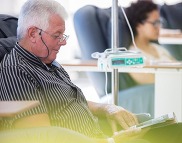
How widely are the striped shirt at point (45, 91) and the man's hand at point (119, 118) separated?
69 mm

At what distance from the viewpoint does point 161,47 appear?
371 centimetres

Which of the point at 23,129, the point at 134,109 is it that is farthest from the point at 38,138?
the point at 134,109

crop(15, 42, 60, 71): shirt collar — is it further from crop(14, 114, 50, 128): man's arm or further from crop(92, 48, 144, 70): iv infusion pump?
crop(92, 48, 144, 70): iv infusion pump

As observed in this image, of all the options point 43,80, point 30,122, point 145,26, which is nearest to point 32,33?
point 43,80

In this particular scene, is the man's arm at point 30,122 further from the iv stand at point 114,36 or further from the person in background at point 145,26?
the person in background at point 145,26

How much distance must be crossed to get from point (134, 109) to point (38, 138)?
1.90 m

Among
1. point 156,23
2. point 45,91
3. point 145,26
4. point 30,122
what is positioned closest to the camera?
point 30,122

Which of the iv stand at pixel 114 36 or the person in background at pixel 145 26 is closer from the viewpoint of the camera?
the iv stand at pixel 114 36

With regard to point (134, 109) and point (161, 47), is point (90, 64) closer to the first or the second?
point (134, 109)

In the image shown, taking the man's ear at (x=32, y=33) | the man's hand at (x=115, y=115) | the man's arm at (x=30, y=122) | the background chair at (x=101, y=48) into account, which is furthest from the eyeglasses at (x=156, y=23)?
the man's arm at (x=30, y=122)

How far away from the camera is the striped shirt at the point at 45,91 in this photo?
1468 millimetres

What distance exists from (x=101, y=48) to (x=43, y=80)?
1706mm

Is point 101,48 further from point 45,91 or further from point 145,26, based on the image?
point 45,91

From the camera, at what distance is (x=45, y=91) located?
157 cm
